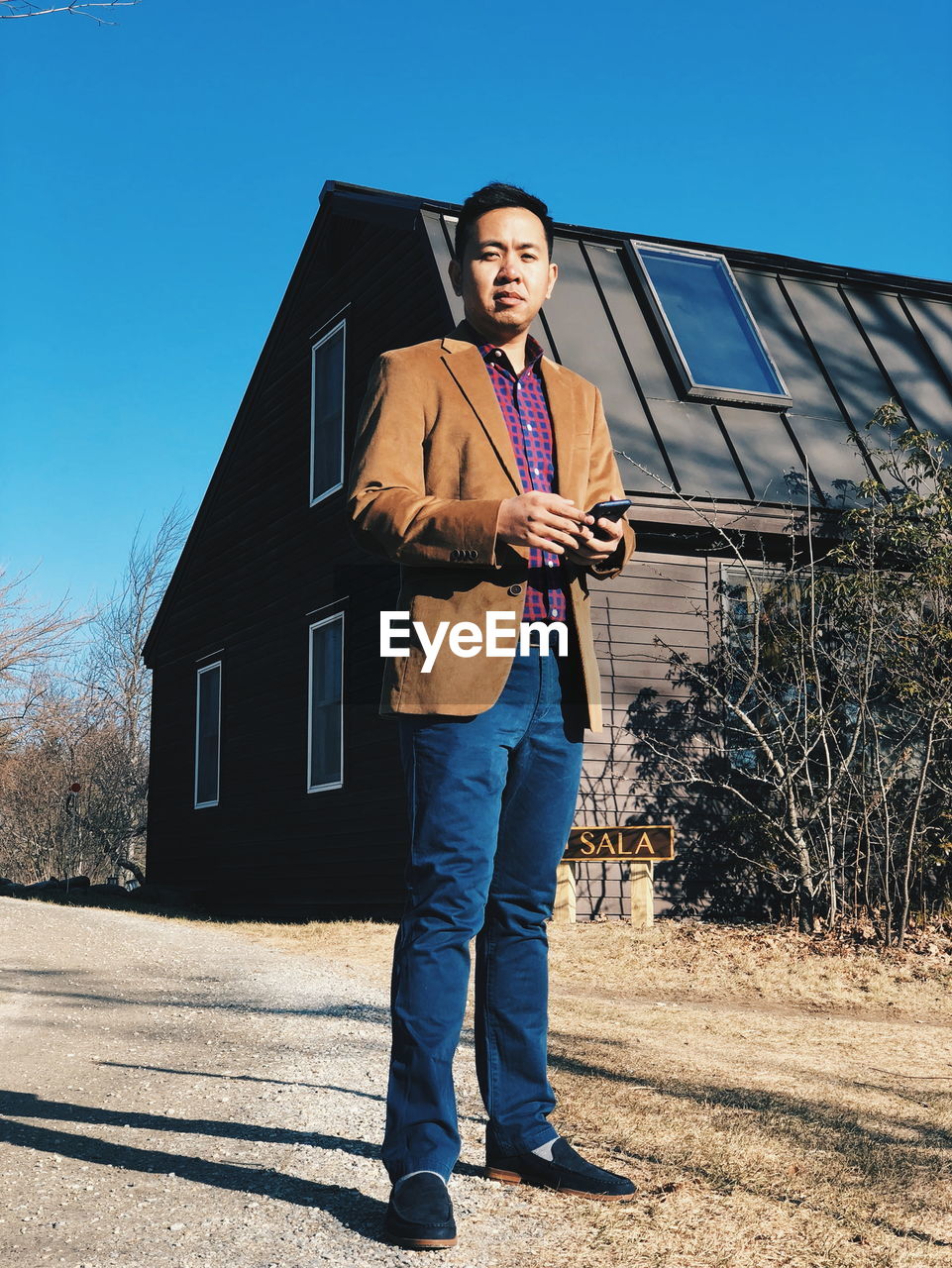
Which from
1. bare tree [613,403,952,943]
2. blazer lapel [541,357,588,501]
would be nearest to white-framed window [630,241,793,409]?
bare tree [613,403,952,943]

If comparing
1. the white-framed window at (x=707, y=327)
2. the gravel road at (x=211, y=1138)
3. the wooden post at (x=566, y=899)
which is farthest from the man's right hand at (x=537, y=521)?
the white-framed window at (x=707, y=327)

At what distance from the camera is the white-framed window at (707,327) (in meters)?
10.2

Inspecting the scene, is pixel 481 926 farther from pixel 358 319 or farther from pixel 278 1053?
pixel 358 319

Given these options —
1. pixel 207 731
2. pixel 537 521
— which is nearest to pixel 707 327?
pixel 207 731

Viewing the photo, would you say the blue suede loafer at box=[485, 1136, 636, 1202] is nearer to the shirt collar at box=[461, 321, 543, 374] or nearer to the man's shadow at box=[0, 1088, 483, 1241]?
the man's shadow at box=[0, 1088, 483, 1241]

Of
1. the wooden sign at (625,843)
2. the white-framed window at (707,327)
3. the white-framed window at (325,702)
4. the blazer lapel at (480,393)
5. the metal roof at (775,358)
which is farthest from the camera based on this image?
the white-framed window at (325,702)

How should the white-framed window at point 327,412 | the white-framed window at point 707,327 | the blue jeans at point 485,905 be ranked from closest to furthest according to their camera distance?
the blue jeans at point 485,905
the white-framed window at point 707,327
the white-framed window at point 327,412

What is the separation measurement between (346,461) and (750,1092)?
8.71m

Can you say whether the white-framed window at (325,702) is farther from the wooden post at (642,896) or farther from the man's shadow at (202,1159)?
the man's shadow at (202,1159)

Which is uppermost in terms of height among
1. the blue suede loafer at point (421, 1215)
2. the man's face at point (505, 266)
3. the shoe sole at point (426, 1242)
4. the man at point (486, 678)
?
the man's face at point (505, 266)

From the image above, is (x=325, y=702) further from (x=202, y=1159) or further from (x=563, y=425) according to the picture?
(x=563, y=425)

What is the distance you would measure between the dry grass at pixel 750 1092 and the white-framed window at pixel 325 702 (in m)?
3.11

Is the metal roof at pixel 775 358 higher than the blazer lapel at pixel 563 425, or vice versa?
the metal roof at pixel 775 358

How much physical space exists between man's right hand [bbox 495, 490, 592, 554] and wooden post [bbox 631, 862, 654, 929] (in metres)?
6.55
